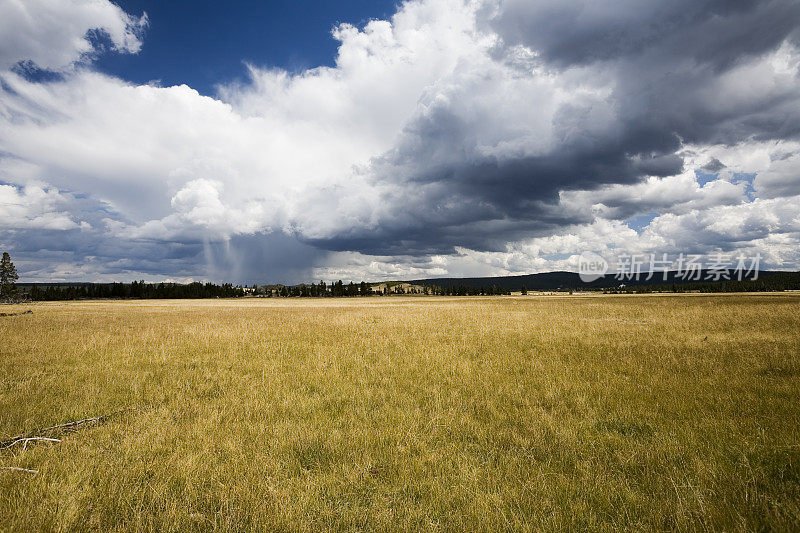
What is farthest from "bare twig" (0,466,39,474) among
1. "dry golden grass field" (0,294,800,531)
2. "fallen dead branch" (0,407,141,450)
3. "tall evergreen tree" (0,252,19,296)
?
"tall evergreen tree" (0,252,19,296)

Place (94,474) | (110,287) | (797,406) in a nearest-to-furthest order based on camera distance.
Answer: (94,474) < (797,406) < (110,287)

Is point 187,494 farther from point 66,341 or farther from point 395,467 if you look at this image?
point 66,341

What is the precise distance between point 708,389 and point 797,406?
150 centimetres

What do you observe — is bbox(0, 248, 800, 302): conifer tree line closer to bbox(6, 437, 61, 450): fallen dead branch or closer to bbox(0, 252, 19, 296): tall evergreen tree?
bbox(0, 252, 19, 296): tall evergreen tree

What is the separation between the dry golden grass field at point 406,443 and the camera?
13.7 ft

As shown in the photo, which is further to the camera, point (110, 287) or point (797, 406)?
point (110, 287)

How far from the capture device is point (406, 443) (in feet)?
19.7

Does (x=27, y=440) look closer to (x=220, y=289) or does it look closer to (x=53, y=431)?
(x=53, y=431)

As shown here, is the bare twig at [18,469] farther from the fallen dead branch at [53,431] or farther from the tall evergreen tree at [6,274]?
the tall evergreen tree at [6,274]

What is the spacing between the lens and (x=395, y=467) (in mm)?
5273

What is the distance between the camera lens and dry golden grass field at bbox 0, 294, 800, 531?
4176 mm

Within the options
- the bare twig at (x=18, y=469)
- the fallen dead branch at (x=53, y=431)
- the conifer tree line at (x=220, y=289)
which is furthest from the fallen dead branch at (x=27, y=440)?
the conifer tree line at (x=220, y=289)

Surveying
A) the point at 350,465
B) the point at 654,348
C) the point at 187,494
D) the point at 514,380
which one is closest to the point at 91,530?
the point at 187,494

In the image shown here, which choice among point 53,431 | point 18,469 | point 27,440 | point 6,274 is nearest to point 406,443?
point 18,469
